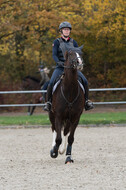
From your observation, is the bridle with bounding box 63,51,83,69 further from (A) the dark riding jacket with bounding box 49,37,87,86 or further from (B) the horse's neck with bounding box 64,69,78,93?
(A) the dark riding jacket with bounding box 49,37,87,86

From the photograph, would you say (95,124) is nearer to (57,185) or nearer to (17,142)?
(17,142)

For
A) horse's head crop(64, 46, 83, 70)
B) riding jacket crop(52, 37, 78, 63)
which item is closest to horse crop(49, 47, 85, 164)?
horse's head crop(64, 46, 83, 70)

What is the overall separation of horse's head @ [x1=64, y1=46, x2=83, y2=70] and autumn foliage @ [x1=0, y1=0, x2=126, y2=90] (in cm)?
1476

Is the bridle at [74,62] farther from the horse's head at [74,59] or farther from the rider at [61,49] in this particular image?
the rider at [61,49]

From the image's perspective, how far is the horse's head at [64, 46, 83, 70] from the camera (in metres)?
9.26

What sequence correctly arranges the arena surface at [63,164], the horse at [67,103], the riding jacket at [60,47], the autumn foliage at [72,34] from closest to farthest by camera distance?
the arena surface at [63,164] < the horse at [67,103] < the riding jacket at [60,47] < the autumn foliage at [72,34]

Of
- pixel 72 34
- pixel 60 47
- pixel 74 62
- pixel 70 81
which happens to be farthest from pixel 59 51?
pixel 72 34

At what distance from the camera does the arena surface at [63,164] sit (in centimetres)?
725

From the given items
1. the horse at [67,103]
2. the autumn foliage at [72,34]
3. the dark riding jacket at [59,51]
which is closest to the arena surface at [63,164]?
the horse at [67,103]

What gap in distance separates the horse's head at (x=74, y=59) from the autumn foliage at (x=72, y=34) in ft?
48.4

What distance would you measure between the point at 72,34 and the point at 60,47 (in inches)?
636

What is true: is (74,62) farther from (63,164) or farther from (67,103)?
(63,164)

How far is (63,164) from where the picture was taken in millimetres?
9617

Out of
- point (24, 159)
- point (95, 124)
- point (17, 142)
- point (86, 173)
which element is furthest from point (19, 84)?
point (86, 173)
